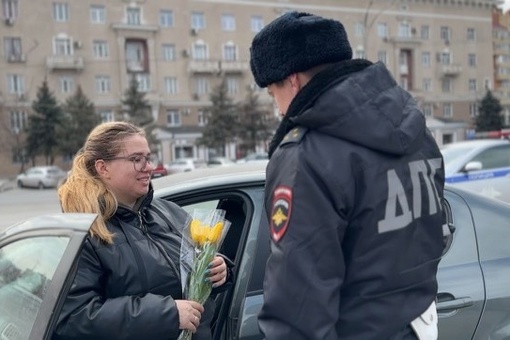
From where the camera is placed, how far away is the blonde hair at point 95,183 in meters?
2.06

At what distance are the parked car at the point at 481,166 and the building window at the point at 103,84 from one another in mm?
41583

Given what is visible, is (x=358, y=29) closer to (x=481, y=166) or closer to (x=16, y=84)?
(x=16, y=84)

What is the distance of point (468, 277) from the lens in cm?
253

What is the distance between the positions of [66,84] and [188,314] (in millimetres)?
47745

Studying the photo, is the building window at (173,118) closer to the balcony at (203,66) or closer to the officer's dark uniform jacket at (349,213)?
the balcony at (203,66)

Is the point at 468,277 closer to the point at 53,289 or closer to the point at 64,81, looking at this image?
the point at 53,289

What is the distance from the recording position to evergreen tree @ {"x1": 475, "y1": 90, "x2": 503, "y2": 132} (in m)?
56.9

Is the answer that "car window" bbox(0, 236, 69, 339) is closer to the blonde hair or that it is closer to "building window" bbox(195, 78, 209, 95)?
the blonde hair

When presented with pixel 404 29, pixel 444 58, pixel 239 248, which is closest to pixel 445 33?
pixel 444 58

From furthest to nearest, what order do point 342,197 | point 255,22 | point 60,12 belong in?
point 255,22 → point 60,12 → point 342,197

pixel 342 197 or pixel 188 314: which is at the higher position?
pixel 342 197

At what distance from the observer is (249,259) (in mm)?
2514

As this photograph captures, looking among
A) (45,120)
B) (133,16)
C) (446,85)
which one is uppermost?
(133,16)

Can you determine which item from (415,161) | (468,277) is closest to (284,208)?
(415,161)
